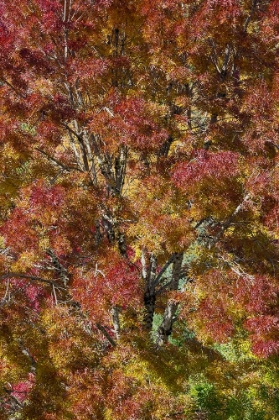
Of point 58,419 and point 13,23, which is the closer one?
point 58,419

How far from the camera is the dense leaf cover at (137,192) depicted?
527 cm

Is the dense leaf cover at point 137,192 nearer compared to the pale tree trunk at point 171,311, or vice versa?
the dense leaf cover at point 137,192

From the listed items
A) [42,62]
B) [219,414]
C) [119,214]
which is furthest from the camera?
[219,414]

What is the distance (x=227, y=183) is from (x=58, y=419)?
3.85 meters

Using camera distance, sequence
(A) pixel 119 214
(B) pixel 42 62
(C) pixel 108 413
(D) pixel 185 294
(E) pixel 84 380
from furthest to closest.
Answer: (A) pixel 119 214
(B) pixel 42 62
(D) pixel 185 294
(E) pixel 84 380
(C) pixel 108 413

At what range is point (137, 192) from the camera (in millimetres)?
6215

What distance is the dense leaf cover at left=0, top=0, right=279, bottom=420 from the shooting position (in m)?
5.27

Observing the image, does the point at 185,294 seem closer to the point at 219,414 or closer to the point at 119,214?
the point at 119,214

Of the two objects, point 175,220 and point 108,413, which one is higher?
point 175,220

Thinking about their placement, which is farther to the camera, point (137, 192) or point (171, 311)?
point (171, 311)

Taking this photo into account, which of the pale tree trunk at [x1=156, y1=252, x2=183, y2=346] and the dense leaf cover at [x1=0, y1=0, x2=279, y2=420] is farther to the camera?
the pale tree trunk at [x1=156, y1=252, x2=183, y2=346]

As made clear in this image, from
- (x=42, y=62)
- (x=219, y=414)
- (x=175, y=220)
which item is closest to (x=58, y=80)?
(x=42, y=62)

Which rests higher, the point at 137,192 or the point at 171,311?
the point at 137,192

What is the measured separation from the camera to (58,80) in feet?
21.0
